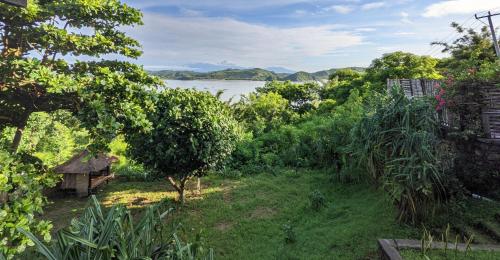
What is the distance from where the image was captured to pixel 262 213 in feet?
24.8

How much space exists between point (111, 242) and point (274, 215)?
5.44m

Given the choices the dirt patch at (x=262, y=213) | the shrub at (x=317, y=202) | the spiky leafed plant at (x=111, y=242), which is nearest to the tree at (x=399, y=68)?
the shrub at (x=317, y=202)

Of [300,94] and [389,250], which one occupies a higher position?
[300,94]

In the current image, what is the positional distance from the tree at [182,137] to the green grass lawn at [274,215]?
1299mm

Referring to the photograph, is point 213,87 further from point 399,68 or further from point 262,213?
point 399,68

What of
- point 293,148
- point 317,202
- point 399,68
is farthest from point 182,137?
point 399,68

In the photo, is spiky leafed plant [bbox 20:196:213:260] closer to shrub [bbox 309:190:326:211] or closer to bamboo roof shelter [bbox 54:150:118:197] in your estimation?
shrub [bbox 309:190:326:211]

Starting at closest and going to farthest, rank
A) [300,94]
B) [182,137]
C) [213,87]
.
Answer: [182,137] < [213,87] < [300,94]

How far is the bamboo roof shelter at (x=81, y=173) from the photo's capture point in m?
8.44

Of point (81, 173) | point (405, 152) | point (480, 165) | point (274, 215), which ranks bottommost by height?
point (274, 215)

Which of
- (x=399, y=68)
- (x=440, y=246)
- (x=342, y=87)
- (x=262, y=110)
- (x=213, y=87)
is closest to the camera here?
(x=440, y=246)

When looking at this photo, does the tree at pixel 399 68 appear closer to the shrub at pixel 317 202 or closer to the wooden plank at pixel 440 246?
the shrub at pixel 317 202

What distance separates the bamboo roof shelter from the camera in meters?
8.44

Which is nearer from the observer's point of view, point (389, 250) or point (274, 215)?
point (389, 250)
